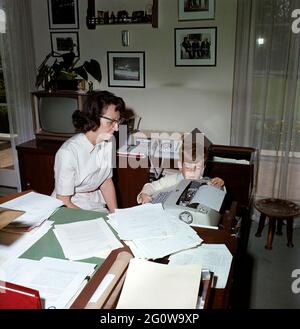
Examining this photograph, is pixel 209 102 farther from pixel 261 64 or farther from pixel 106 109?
pixel 106 109

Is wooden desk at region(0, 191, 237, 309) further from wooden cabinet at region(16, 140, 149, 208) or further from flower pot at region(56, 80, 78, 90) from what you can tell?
flower pot at region(56, 80, 78, 90)

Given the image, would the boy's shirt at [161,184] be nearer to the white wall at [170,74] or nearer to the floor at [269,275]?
the floor at [269,275]

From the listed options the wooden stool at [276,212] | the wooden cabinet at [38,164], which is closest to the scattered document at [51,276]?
the wooden cabinet at [38,164]

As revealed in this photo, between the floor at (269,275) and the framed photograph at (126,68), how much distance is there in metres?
1.56

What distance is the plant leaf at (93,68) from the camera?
274 cm

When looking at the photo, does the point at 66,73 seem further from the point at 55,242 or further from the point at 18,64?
the point at 55,242

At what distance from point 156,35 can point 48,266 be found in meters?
2.12

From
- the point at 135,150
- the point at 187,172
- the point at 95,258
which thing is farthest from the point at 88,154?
the point at 95,258

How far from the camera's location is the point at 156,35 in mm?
2668

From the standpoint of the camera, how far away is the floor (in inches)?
78.1

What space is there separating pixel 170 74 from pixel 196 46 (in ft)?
0.95

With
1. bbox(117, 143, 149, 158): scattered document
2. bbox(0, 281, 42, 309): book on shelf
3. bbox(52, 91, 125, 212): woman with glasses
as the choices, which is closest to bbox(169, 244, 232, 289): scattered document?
bbox(0, 281, 42, 309): book on shelf

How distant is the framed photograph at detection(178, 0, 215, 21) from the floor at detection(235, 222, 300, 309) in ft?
5.61

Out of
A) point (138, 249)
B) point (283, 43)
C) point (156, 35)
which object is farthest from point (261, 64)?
point (138, 249)
